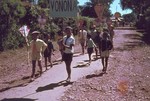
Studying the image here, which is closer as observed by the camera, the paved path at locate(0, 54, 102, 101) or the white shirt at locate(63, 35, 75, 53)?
the paved path at locate(0, 54, 102, 101)

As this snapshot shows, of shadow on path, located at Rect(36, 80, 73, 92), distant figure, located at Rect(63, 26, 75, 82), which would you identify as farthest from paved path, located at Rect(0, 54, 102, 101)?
distant figure, located at Rect(63, 26, 75, 82)

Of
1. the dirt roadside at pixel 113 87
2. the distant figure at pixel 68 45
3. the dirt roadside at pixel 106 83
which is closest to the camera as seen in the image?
the dirt roadside at pixel 113 87

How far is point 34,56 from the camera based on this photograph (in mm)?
14984

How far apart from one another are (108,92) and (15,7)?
681 inches

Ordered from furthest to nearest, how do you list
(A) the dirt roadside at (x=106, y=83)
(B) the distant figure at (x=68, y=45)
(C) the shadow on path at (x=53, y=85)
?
(B) the distant figure at (x=68, y=45)
(C) the shadow on path at (x=53, y=85)
(A) the dirt roadside at (x=106, y=83)

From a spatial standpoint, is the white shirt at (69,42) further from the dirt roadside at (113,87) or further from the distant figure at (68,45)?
the dirt roadside at (113,87)

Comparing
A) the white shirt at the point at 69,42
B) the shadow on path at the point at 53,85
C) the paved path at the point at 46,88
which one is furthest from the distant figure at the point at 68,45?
the paved path at the point at 46,88

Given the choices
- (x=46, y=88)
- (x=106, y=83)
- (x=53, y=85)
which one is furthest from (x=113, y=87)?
(x=46, y=88)

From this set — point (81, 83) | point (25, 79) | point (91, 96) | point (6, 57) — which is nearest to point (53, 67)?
point (25, 79)

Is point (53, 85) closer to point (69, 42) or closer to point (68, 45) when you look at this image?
Result: point (68, 45)

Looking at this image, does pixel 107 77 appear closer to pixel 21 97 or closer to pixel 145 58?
pixel 21 97

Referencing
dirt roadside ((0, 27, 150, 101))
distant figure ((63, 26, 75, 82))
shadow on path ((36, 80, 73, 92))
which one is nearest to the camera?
dirt roadside ((0, 27, 150, 101))

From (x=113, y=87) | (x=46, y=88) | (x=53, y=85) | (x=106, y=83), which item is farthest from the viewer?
(x=106, y=83)

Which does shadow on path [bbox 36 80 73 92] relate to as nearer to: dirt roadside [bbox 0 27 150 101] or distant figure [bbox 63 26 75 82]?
dirt roadside [bbox 0 27 150 101]
